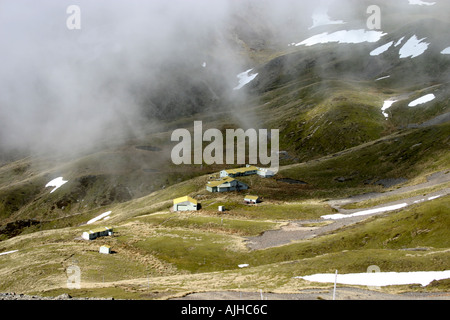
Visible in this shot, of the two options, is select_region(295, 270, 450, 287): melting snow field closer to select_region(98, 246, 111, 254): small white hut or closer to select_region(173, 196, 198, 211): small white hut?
select_region(98, 246, 111, 254): small white hut

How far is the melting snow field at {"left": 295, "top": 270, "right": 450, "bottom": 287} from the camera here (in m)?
38.2

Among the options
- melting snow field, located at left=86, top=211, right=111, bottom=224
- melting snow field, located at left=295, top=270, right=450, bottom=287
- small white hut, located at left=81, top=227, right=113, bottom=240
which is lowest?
melting snow field, located at left=295, top=270, right=450, bottom=287

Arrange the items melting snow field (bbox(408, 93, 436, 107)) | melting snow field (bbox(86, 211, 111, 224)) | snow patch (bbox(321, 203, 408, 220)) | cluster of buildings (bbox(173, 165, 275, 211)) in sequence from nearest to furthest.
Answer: snow patch (bbox(321, 203, 408, 220)), cluster of buildings (bbox(173, 165, 275, 211)), melting snow field (bbox(86, 211, 111, 224)), melting snow field (bbox(408, 93, 436, 107))

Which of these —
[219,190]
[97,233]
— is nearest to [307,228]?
[97,233]

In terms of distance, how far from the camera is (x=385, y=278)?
40.7m

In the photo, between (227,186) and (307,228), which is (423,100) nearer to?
(227,186)

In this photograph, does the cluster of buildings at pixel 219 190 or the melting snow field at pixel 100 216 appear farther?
the melting snow field at pixel 100 216

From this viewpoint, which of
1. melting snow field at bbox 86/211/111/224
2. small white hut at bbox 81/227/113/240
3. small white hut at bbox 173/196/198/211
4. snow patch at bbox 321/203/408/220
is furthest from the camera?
melting snow field at bbox 86/211/111/224

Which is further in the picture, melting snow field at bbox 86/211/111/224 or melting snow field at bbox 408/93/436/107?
melting snow field at bbox 408/93/436/107

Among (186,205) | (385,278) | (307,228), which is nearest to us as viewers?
(385,278)

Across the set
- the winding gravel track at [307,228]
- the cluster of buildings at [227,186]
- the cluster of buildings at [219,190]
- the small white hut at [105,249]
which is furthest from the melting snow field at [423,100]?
the small white hut at [105,249]

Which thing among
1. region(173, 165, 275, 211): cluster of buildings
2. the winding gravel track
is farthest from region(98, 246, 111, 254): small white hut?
region(173, 165, 275, 211): cluster of buildings

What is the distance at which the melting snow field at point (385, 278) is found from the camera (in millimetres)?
38213

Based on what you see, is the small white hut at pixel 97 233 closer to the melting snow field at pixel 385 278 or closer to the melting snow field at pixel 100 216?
the melting snow field at pixel 385 278
